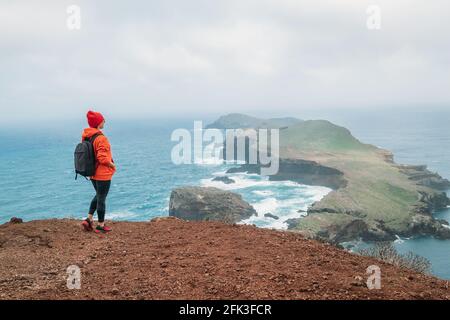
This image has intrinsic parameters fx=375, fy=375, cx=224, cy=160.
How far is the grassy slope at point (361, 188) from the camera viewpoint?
2980 inches

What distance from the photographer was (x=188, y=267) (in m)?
6.85

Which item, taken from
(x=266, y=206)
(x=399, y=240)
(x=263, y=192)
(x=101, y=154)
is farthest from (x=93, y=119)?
(x=263, y=192)

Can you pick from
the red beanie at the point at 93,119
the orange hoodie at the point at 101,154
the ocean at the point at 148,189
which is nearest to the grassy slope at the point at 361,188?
the ocean at the point at 148,189

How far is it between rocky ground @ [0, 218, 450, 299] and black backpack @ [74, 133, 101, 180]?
1.73 metres

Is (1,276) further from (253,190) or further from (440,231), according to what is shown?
(253,190)

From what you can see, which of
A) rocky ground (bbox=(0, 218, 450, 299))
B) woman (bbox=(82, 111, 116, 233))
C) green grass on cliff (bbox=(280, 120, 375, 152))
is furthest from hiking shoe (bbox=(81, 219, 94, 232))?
green grass on cliff (bbox=(280, 120, 375, 152))

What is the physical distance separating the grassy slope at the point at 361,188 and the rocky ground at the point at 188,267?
188 ft

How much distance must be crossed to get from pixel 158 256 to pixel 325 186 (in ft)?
343

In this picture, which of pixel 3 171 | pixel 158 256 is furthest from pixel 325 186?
pixel 3 171

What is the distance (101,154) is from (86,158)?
35cm

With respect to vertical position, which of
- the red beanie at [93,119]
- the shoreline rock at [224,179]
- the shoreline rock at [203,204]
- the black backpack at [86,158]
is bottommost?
the shoreline rock at [224,179]

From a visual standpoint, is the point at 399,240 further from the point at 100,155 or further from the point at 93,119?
the point at 93,119

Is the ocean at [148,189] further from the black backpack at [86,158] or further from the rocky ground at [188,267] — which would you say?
the black backpack at [86,158]
